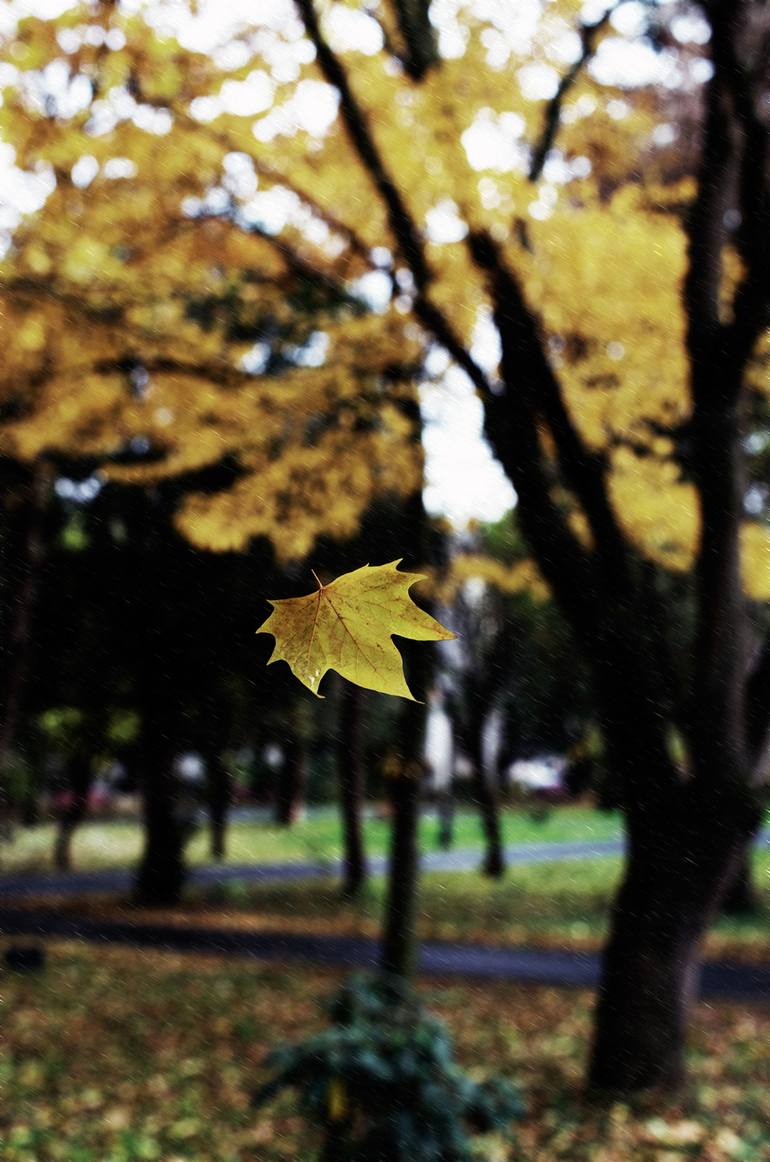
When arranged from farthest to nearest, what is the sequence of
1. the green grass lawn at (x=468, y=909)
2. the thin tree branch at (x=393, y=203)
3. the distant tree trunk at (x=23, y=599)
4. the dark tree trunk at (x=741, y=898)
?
the dark tree trunk at (x=741, y=898)
the green grass lawn at (x=468, y=909)
the distant tree trunk at (x=23, y=599)
the thin tree branch at (x=393, y=203)

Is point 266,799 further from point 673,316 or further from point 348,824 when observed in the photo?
point 673,316

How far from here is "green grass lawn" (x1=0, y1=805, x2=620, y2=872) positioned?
20.0 meters

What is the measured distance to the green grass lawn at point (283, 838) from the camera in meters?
20.0

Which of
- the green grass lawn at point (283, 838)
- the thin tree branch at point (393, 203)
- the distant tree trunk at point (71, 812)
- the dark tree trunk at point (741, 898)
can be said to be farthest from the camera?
the green grass lawn at point (283, 838)

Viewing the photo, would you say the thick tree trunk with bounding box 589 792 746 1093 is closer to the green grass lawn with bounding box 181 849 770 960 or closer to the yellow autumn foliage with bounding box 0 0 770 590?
the yellow autumn foliage with bounding box 0 0 770 590

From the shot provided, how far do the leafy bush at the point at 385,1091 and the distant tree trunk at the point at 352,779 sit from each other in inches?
355

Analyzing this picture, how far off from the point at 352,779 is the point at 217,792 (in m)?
3.95

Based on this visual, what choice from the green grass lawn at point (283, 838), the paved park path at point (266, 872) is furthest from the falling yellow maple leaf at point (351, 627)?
the green grass lawn at point (283, 838)

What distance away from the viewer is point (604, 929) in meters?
11.0

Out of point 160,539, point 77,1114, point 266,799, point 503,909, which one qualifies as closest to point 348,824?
point 503,909

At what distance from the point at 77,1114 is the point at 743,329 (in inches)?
205

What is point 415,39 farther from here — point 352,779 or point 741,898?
point 741,898

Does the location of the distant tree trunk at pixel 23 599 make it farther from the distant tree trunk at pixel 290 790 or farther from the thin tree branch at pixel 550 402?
the distant tree trunk at pixel 290 790

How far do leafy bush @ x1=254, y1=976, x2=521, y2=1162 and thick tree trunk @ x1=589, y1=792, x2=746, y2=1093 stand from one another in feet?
4.85
